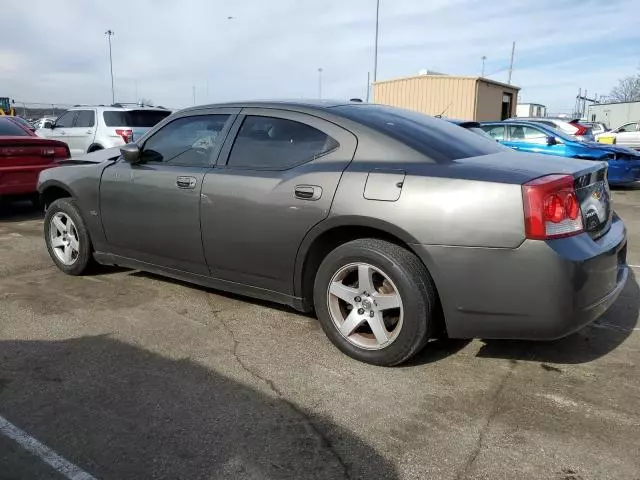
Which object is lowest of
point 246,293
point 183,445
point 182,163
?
point 183,445

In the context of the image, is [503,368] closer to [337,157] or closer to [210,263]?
[337,157]

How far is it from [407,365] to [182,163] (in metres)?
2.19

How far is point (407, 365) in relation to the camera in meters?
3.18

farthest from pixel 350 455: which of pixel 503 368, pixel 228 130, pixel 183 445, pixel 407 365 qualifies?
pixel 228 130

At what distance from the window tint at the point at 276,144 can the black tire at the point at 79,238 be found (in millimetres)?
1816

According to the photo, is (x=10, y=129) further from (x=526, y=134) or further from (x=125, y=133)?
(x=526, y=134)

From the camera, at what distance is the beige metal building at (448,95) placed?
22.1m

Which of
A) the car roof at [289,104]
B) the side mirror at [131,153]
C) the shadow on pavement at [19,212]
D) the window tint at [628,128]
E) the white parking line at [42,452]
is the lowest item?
the white parking line at [42,452]

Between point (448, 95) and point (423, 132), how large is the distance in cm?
2040

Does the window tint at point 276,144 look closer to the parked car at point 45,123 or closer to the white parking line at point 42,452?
the white parking line at point 42,452

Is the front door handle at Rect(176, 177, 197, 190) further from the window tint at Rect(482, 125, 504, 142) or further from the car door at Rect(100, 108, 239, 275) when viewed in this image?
the window tint at Rect(482, 125, 504, 142)

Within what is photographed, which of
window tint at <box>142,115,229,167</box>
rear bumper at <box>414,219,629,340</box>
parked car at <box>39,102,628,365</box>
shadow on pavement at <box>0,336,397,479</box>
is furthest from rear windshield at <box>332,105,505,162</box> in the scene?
shadow on pavement at <box>0,336,397,479</box>

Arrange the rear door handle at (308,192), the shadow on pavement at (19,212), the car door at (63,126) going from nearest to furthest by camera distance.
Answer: the rear door handle at (308,192), the shadow on pavement at (19,212), the car door at (63,126)

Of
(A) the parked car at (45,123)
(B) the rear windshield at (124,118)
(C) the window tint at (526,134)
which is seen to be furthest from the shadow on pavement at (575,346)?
(A) the parked car at (45,123)
